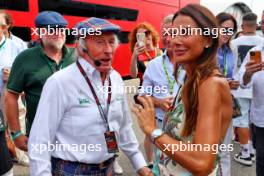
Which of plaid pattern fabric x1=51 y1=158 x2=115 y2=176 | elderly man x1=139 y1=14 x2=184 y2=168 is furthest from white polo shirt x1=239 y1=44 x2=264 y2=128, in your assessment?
plaid pattern fabric x1=51 y1=158 x2=115 y2=176

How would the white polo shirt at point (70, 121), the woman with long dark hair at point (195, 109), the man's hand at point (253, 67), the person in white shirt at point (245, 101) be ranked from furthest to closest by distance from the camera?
the person in white shirt at point (245, 101), the man's hand at point (253, 67), the white polo shirt at point (70, 121), the woman with long dark hair at point (195, 109)

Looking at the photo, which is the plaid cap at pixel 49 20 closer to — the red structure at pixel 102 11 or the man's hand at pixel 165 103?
the man's hand at pixel 165 103

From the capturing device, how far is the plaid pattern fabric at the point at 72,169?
1831 millimetres

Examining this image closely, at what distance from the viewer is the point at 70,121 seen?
1.83 meters

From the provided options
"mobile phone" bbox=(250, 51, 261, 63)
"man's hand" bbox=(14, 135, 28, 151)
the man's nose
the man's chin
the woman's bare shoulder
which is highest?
the man's nose

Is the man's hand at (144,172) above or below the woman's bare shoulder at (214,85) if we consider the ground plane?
below

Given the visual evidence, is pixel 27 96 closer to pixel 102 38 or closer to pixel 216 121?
pixel 102 38

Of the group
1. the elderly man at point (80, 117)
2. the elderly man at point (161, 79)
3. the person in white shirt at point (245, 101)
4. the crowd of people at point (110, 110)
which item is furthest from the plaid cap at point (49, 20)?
the person in white shirt at point (245, 101)

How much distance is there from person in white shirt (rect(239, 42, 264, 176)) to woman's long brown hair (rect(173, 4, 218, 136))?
1446 mm

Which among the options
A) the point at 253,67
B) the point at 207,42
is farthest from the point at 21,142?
the point at 253,67

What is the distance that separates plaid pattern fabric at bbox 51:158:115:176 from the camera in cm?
183

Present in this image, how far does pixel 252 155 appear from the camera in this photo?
4.75 metres

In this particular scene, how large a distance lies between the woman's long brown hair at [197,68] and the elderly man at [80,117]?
52 cm

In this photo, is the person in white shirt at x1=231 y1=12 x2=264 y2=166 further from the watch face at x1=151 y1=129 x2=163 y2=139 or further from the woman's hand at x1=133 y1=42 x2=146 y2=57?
the watch face at x1=151 y1=129 x2=163 y2=139
